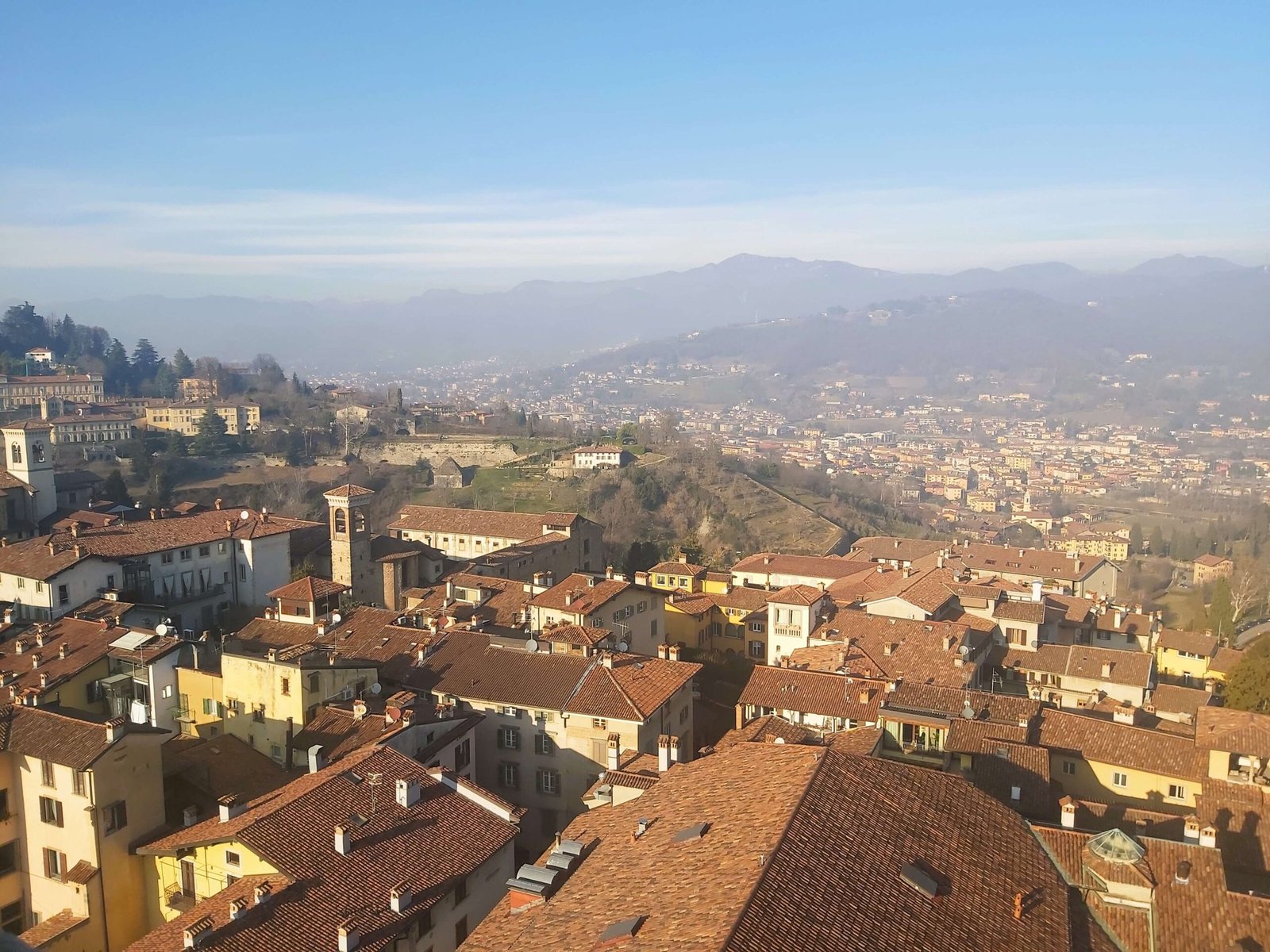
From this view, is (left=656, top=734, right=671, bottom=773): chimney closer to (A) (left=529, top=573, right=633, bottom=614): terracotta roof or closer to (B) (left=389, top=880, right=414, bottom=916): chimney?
(B) (left=389, top=880, right=414, bottom=916): chimney

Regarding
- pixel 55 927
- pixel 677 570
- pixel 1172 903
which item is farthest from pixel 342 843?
pixel 677 570

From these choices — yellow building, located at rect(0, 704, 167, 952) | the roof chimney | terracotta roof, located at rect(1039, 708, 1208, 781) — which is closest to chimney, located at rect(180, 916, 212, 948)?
the roof chimney

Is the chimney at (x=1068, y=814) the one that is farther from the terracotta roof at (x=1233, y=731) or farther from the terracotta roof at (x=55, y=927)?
the terracotta roof at (x=55, y=927)

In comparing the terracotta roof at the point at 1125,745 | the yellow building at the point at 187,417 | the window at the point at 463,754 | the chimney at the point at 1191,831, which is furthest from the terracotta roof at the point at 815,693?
the yellow building at the point at 187,417

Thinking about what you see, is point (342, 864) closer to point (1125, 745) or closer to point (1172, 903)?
point (1172, 903)

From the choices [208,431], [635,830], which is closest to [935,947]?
[635,830]

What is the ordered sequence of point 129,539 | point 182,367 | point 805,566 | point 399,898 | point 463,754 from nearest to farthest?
1. point 399,898
2. point 463,754
3. point 129,539
4. point 805,566
5. point 182,367

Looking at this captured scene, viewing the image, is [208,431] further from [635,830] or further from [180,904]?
[635,830]
